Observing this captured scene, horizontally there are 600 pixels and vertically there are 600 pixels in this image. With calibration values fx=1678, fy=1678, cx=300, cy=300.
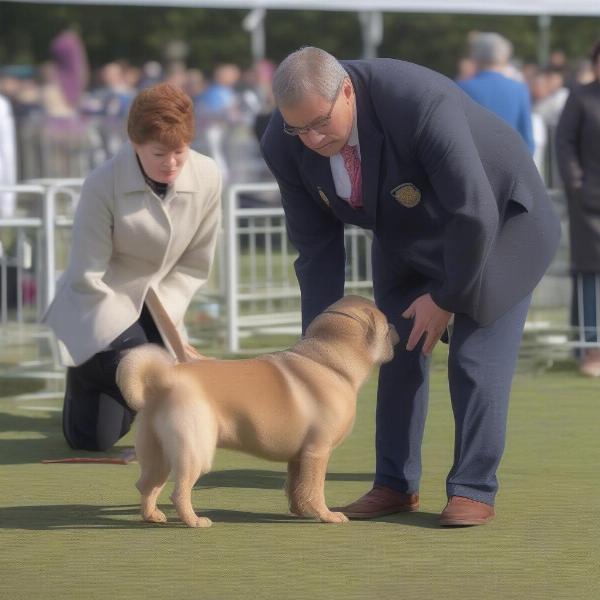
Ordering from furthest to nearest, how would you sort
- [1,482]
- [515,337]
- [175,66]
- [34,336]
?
[175,66] < [34,336] < [1,482] < [515,337]

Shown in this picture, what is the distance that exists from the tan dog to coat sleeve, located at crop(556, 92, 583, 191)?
4356 millimetres

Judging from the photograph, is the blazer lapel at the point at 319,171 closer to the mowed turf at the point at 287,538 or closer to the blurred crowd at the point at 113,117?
the mowed turf at the point at 287,538

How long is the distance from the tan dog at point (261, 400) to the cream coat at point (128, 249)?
1.44 metres

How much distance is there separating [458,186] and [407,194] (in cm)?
22

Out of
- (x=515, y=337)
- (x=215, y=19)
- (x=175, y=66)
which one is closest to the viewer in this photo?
(x=515, y=337)

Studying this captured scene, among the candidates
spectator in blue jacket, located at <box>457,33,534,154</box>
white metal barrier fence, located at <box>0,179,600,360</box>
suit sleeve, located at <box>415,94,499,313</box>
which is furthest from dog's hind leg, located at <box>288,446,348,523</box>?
spectator in blue jacket, located at <box>457,33,534,154</box>

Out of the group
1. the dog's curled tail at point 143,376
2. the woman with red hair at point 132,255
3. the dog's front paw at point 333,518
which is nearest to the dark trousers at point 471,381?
the dog's front paw at point 333,518

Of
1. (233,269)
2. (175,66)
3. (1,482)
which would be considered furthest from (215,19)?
(1,482)

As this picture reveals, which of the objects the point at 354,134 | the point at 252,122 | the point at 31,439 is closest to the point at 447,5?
the point at 252,122

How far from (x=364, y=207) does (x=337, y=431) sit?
28.0 inches

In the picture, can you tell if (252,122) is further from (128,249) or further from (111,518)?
(111,518)

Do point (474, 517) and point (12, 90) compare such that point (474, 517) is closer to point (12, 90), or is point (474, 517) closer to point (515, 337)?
point (515, 337)

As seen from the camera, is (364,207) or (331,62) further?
(364,207)

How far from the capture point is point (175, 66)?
26266mm
